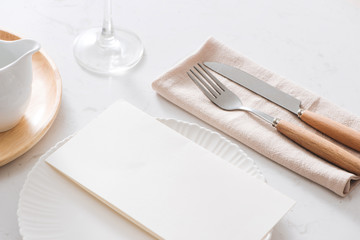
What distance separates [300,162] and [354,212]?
0.11 metres

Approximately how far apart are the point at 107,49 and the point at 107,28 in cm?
5

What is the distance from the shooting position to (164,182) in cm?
75

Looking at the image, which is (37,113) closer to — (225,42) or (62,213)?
(62,213)

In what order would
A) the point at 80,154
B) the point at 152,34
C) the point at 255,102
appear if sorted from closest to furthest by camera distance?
the point at 80,154, the point at 255,102, the point at 152,34

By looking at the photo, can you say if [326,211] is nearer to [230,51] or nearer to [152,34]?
[230,51]

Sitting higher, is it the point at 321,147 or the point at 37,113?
the point at 321,147

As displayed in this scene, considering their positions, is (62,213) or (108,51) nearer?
(62,213)

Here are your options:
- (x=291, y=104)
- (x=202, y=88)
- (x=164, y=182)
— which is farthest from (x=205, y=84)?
(x=164, y=182)

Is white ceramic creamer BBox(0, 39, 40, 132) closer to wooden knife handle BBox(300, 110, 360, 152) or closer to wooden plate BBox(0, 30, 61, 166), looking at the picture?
wooden plate BBox(0, 30, 61, 166)

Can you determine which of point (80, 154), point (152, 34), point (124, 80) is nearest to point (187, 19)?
point (152, 34)

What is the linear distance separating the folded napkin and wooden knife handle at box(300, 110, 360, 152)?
14 millimetres

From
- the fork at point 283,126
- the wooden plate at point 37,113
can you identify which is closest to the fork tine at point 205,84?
the fork at point 283,126

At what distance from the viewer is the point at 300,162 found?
853 mm

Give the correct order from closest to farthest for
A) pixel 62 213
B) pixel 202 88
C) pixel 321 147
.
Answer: pixel 62 213, pixel 321 147, pixel 202 88
